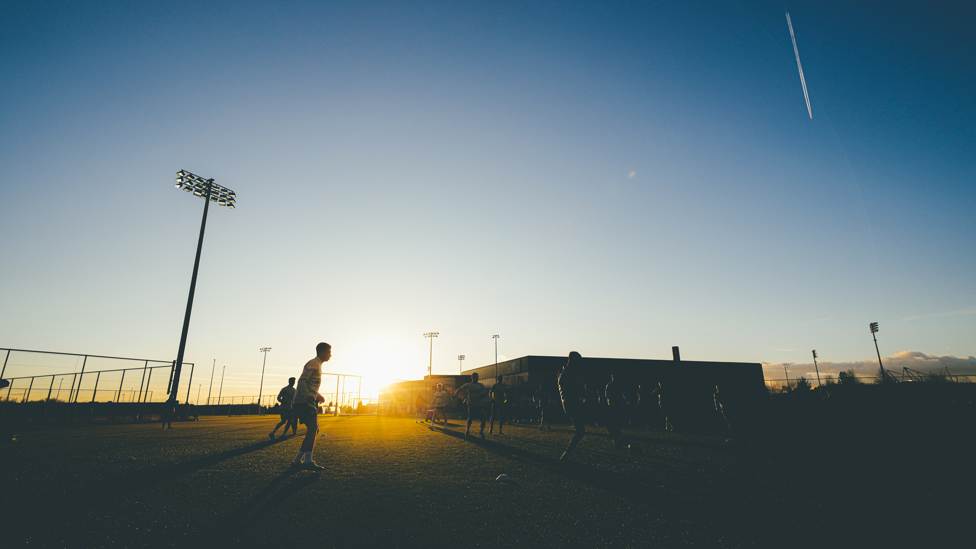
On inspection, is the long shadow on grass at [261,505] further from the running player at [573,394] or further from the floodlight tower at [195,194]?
the floodlight tower at [195,194]

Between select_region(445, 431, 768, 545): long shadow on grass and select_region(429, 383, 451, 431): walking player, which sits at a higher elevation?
select_region(429, 383, 451, 431): walking player

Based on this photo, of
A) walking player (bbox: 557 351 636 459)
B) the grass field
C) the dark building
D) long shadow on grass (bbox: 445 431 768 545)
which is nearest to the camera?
the grass field

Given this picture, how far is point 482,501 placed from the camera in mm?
4543

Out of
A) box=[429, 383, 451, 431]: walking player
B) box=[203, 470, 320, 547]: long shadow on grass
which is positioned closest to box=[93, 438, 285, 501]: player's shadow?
box=[203, 470, 320, 547]: long shadow on grass

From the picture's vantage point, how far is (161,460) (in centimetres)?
751

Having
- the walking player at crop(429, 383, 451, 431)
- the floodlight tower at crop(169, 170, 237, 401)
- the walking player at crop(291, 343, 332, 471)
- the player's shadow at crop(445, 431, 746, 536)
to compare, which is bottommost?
the player's shadow at crop(445, 431, 746, 536)

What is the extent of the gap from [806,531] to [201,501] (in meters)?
6.10

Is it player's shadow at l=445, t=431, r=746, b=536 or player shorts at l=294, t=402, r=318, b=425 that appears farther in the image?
player shorts at l=294, t=402, r=318, b=425

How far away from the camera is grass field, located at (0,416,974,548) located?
3.34 metres

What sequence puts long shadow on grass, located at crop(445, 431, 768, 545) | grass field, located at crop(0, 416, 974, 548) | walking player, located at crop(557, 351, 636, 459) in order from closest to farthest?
grass field, located at crop(0, 416, 974, 548), long shadow on grass, located at crop(445, 431, 768, 545), walking player, located at crop(557, 351, 636, 459)

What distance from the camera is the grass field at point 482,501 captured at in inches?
132

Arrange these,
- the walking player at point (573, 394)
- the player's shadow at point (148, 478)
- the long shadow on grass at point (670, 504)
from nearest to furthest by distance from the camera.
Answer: the long shadow on grass at point (670, 504)
the player's shadow at point (148, 478)
the walking player at point (573, 394)

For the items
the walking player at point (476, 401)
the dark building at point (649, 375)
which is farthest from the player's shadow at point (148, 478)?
the dark building at point (649, 375)

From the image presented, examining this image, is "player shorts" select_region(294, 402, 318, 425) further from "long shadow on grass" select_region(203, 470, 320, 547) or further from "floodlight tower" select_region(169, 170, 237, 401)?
"floodlight tower" select_region(169, 170, 237, 401)
